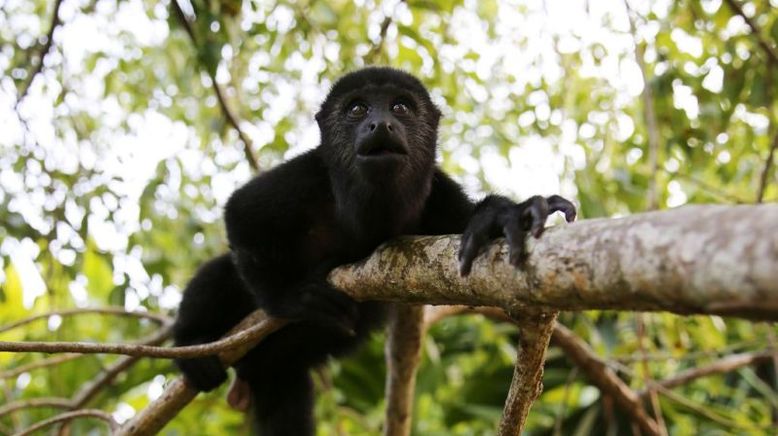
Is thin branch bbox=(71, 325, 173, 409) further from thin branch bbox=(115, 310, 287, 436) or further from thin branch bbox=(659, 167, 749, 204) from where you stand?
thin branch bbox=(659, 167, 749, 204)

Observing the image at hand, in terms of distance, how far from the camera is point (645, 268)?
3.78 ft

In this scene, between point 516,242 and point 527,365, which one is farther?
point 527,365

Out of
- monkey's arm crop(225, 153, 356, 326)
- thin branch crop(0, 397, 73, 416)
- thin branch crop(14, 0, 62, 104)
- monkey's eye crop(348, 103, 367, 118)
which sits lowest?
thin branch crop(0, 397, 73, 416)

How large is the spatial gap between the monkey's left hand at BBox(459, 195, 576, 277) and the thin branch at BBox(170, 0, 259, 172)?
1.53 meters

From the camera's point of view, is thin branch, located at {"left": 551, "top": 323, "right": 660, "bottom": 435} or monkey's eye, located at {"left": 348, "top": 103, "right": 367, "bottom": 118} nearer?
monkey's eye, located at {"left": 348, "top": 103, "right": 367, "bottom": 118}

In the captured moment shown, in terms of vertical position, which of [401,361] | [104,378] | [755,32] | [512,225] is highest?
[755,32]

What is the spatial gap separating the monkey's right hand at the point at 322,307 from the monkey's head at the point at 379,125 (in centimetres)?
41

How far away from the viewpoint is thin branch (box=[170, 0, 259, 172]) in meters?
3.07

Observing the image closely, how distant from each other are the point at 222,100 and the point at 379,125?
1333 mm

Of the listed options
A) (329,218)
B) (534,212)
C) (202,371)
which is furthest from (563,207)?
(202,371)

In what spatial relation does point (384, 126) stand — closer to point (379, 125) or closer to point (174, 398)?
point (379, 125)

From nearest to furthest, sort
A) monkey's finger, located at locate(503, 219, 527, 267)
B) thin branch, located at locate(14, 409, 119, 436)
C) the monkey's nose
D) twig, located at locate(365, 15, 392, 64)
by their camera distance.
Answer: monkey's finger, located at locate(503, 219, 527, 267), thin branch, located at locate(14, 409, 119, 436), the monkey's nose, twig, located at locate(365, 15, 392, 64)

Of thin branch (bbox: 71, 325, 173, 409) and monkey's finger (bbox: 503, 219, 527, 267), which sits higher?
monkey's finger (bbox: 503, 219, 527, 267)

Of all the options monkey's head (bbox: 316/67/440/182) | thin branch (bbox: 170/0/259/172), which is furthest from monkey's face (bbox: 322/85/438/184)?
thin branch (bbox: 170/0/259/172)
